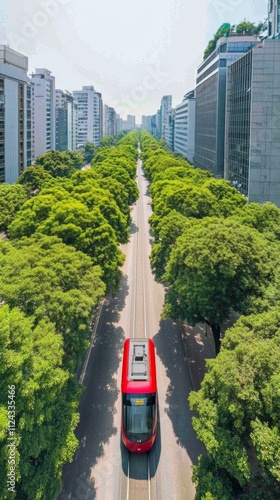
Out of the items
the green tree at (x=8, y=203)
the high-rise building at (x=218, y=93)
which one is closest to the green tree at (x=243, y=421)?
the green tree at (x=8, y=203)

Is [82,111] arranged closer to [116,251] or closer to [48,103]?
[48,103]

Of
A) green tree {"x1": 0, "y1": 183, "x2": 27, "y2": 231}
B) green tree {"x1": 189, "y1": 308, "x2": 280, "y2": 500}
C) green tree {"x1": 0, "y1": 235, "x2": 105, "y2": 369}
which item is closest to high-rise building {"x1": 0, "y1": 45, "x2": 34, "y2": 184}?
green tree {"x1": 0, "y1": 183, "x2": 27, "y2": 231}

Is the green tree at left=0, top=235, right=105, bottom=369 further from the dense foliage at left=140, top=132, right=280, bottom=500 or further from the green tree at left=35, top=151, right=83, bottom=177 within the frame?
the green tree at left=35, top=151, right=83, bottom=177

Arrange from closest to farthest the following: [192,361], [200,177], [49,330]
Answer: [49,330]
[192,361]
[200,177]

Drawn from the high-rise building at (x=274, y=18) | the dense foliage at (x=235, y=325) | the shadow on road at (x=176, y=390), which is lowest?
the shadow on road at (x=176, y=390)

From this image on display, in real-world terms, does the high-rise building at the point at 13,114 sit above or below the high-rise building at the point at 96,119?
below

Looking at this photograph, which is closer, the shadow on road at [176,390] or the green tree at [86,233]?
the shadow on road at [176,390]

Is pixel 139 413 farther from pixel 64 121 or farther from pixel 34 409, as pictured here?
pixel 64 121

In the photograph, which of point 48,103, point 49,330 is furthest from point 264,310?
point 48,103

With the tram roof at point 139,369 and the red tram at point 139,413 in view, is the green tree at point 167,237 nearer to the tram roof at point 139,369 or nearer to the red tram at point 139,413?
the tram roof at point 139,369
